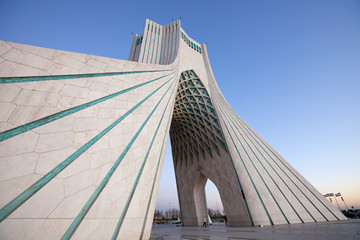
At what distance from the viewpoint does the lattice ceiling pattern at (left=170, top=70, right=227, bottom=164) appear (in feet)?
41.7

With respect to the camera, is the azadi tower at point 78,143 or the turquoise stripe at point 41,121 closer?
the azadi tower at point 78,143

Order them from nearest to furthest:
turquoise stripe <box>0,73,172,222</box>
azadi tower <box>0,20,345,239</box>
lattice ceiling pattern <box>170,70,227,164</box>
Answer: turquoise stripe <box>0,73,172,222</box>
azadi tower <box>0,20,345,239</box>
lattice ceiling pattern <box>170,70,227,164</box>

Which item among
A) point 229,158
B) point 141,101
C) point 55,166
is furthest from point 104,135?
point 229,158

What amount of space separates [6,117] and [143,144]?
2644 mm

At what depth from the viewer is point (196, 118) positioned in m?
14.2

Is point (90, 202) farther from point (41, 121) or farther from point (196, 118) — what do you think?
point (196, 118)

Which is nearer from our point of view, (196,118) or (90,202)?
(90,202)

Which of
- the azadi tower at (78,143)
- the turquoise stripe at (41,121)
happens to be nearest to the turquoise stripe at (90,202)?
the azadi tower at (78,143)

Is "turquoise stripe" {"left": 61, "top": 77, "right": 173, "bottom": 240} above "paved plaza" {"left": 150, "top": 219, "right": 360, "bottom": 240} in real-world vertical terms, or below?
above

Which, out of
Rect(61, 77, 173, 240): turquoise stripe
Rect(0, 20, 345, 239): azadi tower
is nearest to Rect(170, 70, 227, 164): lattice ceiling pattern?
Rect(0, 20, 345, 239): azadi tower

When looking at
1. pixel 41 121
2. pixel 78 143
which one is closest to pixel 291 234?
pixel 78 143

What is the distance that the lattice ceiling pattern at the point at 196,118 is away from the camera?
12711 millimetres

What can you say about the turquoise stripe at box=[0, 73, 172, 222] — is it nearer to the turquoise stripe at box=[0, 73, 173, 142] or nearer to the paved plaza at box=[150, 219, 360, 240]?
the turquoise stripe at box=[0, 73, 173, 142]

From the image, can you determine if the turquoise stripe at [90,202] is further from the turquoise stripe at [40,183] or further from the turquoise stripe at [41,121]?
the turquoise stripe at [41,121]
